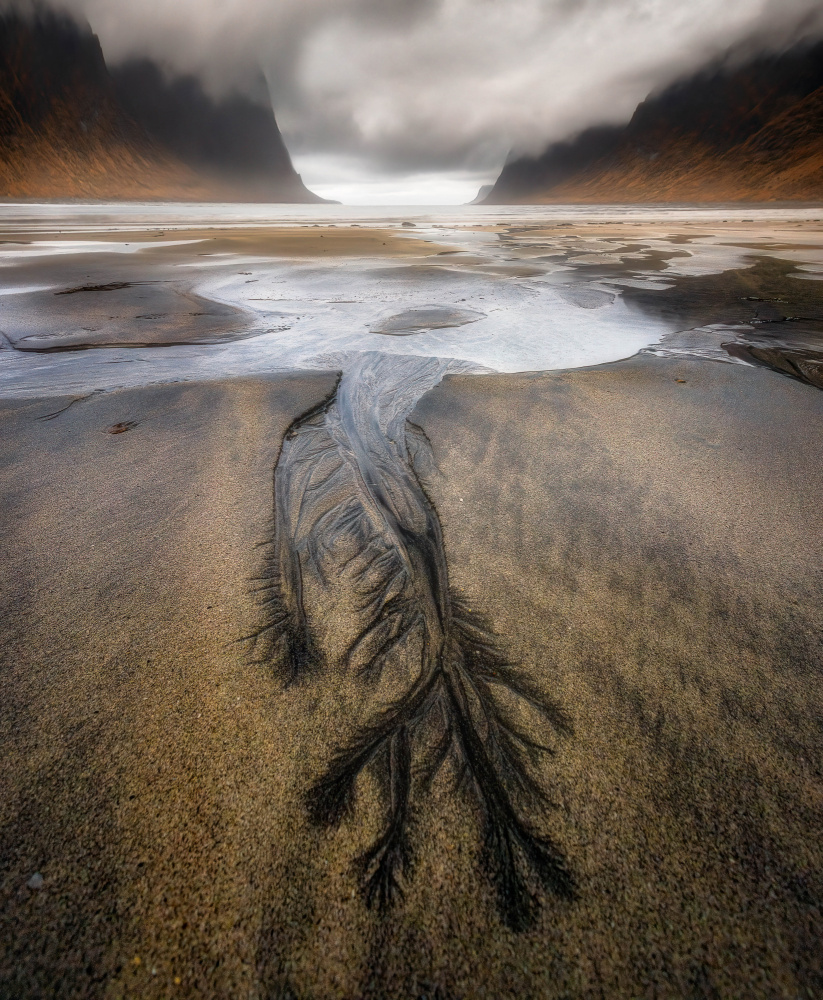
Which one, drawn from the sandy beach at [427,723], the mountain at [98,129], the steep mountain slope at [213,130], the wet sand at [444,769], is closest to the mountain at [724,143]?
the steep mountain slope at [213,130]

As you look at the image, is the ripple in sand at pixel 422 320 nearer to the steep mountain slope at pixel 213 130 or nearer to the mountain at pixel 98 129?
the mountain at pixel 98 129

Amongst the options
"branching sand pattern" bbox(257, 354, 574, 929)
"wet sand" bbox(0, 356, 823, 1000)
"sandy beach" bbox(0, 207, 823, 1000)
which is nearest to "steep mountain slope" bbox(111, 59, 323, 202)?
"sandy beach" bbox(0, 207, 823, 1000)

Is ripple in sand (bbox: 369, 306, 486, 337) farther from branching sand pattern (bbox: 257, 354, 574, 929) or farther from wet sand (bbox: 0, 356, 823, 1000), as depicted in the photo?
wet sand (bbox: 0, 356, 823, 1000)

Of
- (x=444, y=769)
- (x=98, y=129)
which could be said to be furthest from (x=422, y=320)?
(x=98, y=129)

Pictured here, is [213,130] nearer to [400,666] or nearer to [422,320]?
[422,320]

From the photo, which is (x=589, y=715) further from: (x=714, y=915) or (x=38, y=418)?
(x=38, y=418)
